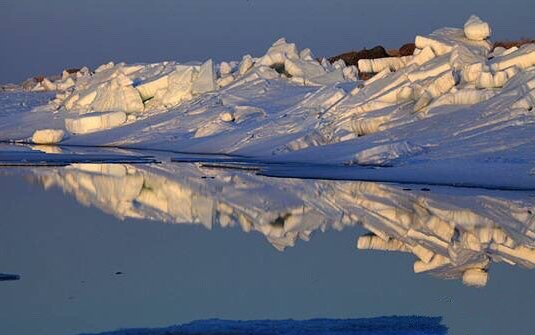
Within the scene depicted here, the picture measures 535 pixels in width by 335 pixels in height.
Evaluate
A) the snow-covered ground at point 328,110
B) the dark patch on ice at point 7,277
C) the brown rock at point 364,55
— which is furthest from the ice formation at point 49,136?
the dark patch on ice at point 7,277

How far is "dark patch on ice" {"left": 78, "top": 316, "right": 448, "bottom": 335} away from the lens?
5.84 metres

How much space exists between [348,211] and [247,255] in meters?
3.26

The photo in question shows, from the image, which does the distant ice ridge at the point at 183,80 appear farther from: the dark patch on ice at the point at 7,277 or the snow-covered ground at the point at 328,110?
the dark patch on ice at the point at 7,277

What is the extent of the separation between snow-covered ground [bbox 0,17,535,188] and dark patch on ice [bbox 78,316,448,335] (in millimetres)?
8945

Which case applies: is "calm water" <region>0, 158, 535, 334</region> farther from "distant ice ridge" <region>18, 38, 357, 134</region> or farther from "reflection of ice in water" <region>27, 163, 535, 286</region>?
"distant ice ridge" <region>18, 38, 357, 134</region>

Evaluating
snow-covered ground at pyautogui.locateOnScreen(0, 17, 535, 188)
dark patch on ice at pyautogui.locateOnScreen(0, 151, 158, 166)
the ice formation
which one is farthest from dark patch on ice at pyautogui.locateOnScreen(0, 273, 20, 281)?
the ice formation

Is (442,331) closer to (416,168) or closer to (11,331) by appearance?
(11,331)

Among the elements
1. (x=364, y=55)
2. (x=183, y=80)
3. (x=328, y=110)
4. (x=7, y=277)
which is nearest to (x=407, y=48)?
(x=364, y=55)

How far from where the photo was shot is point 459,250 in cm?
888

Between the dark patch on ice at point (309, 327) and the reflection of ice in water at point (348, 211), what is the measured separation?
5.05 feet

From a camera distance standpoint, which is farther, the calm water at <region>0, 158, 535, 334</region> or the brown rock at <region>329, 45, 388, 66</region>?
the brown rock at <region>329, 45, 388, 66</region>

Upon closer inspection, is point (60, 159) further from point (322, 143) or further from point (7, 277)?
point (7, 277)

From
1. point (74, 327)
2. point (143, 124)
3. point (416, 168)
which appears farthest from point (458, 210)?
point (143, 124)

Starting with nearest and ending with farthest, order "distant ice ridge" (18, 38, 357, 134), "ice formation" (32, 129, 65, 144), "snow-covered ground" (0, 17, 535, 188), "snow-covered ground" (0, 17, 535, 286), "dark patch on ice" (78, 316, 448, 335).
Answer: "dark patch on ice" (78, 316, 448, 335), "snow-covered ground" (0, 17, 535, 286), "snow-covered ground" (0, 17, 535, 188), "ice formation" (32, 129, 65, 144), "distant ice ridge" (18, 38, 357, 134)
